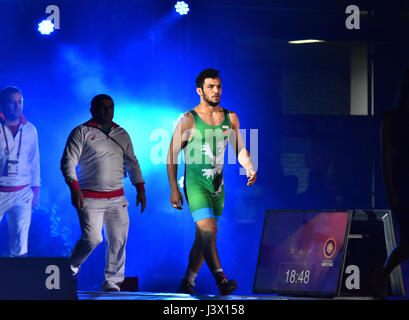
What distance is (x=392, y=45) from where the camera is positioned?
7531 millimetres

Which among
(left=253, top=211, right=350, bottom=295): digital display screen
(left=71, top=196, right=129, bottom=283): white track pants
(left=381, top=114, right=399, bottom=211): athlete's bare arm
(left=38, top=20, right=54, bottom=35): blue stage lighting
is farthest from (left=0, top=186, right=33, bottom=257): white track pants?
(left=381, top=114, right=399, bottom=211): athlete's bare arm

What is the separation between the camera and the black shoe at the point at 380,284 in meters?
5.33

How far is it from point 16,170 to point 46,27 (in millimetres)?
1674

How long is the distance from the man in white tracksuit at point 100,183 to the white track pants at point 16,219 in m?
0.85

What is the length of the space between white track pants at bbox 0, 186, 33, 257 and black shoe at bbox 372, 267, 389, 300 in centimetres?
376

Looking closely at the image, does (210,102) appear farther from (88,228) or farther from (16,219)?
(16,219)

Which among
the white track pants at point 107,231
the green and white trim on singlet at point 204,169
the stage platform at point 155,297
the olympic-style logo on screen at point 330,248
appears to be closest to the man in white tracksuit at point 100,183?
the white track pants at point 107,231

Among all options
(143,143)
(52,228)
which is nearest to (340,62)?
(143,143)

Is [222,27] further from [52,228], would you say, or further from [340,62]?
[52,228]

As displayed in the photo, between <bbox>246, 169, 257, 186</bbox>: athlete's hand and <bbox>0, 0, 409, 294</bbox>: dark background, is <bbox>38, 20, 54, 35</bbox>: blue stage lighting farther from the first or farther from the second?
<bbox>246, 169, 257, 186</bbox>: athlete's hand

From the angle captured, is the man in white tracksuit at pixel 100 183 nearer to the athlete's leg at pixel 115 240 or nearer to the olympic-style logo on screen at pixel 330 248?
the athlete's leg at pixel 115 240

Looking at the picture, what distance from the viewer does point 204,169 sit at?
6012 millimetres

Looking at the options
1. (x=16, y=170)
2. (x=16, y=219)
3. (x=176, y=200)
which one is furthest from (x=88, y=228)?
(x=16, y=170)
